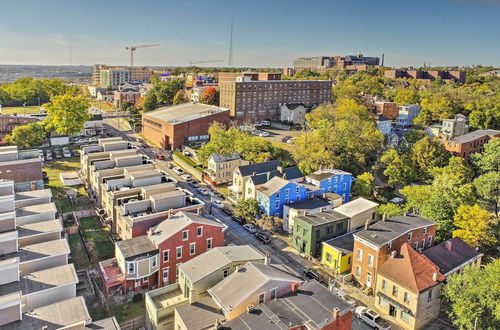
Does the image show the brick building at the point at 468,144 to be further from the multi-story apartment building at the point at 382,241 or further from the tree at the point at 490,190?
the multi-story apartment building at the point at 382,241

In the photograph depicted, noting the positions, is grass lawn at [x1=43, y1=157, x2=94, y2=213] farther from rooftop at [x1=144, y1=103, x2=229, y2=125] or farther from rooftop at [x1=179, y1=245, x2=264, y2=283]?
rooftop at [x1=179, y1=245, x2=264, y2=283]

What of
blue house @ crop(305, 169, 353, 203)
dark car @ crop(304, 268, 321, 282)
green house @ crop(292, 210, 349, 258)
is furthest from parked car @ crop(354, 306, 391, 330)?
blue house @ crop(305, 169, 353, 203)

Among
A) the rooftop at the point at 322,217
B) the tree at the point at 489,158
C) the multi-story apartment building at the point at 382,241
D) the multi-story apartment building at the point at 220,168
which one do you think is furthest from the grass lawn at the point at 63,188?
the tree at the point at 489,158

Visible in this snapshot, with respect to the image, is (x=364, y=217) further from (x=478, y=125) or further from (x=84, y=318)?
(x=478, y=125)

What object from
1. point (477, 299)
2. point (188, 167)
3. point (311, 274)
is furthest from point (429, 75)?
point (477, 299)

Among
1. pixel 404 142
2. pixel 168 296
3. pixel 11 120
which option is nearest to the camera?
pixel 168 296

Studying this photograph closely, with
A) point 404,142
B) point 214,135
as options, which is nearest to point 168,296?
point 214,135

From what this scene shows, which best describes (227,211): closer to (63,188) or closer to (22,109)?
(63,188)
